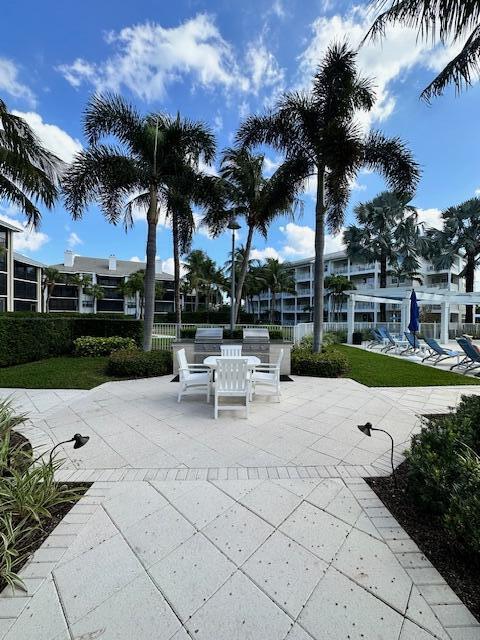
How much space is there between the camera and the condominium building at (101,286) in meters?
43.3

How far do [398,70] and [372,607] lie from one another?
1008 centimetres

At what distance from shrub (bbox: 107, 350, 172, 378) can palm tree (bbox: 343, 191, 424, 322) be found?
1859 cm

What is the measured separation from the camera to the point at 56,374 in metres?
7.91

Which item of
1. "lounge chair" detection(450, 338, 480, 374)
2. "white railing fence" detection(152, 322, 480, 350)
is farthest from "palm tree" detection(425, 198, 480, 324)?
"lounge chair" detection(450, 338, 480, 374)

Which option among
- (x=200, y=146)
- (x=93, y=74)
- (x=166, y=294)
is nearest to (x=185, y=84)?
(x=200, y=146)

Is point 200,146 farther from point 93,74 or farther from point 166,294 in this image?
point 166,294

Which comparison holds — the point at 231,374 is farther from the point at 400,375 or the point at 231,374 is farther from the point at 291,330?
the point at 291,330

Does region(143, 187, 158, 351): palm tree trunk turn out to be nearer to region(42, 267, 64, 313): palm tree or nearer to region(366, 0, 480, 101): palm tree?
region(366, 0, 480, 101): palm tree

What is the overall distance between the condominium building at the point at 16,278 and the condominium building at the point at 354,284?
30709 millimetres

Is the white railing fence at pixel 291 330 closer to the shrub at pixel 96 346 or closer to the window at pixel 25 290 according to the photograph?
the shrub at pixel 96 346

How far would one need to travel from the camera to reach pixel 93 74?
804 cm

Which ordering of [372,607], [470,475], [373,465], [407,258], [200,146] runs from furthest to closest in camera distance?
[407,258] → [200,146] → [373,465] → [470,475] → [372,607]

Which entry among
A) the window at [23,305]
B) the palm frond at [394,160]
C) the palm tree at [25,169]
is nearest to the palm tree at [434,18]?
the palm frond at [394,160]

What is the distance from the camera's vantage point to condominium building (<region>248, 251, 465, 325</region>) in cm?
3144
